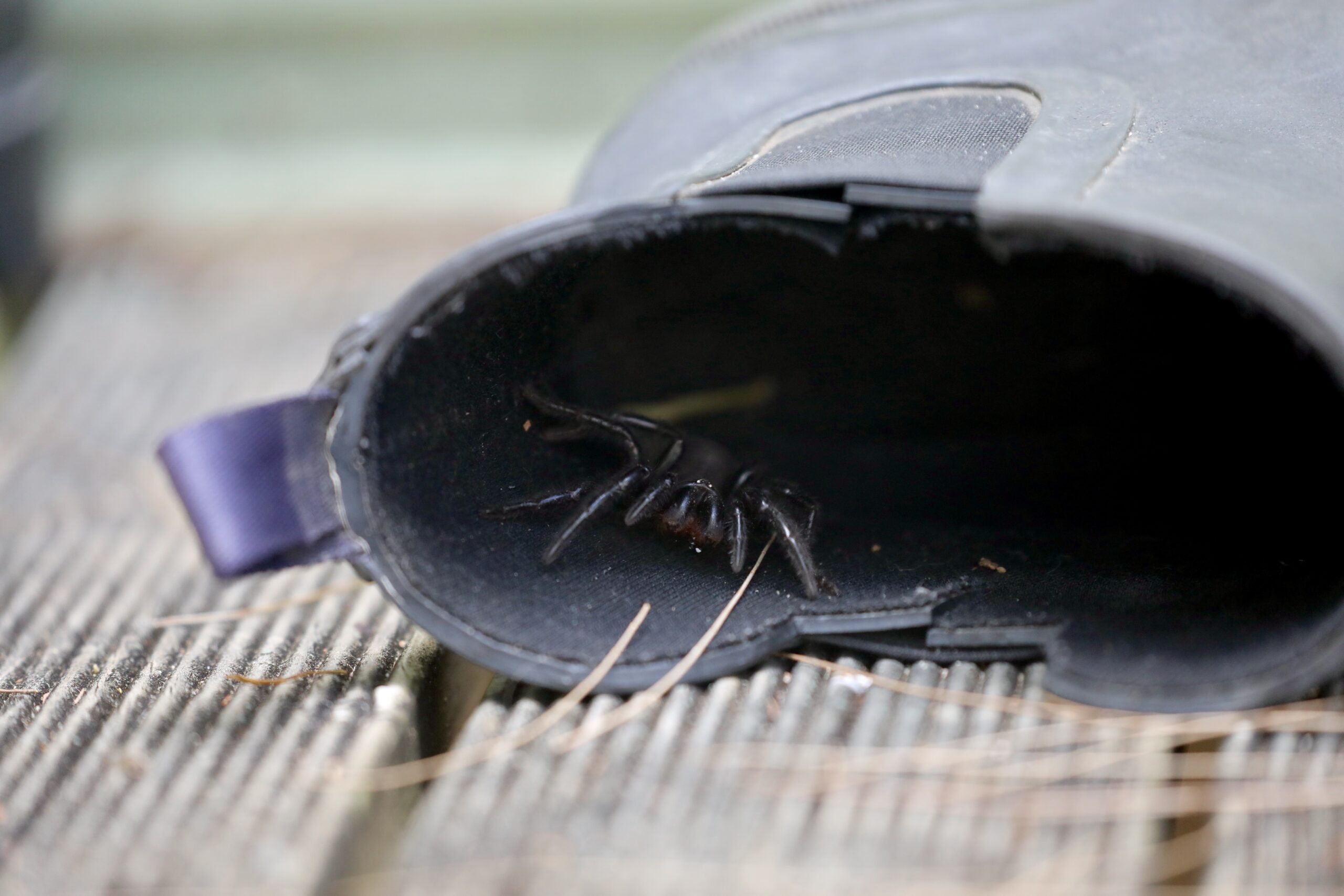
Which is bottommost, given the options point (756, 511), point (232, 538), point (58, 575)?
point (58, 575)

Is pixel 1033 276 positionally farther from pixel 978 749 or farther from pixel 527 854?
pixel 527 854

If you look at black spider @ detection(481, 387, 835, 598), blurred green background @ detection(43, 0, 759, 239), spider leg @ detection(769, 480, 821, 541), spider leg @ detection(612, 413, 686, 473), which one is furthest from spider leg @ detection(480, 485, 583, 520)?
blurred green background @ detection(43, 0, 759, 239)

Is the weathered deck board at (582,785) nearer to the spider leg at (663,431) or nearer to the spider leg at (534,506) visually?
the spider leg at (534,506)

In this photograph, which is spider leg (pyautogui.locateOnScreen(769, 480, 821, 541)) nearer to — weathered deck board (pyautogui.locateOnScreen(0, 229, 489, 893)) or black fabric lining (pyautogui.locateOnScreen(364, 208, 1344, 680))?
black fabric lining (pyautogui.locateOnScreen(364, 208, 1344, 680))

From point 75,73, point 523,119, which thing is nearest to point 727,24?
point 523,119

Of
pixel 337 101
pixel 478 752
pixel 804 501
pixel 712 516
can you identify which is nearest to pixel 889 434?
pixel 804 501

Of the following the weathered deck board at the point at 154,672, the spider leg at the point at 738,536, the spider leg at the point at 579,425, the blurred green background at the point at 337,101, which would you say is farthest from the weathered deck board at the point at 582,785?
the blurred green background at the point at 337,101
